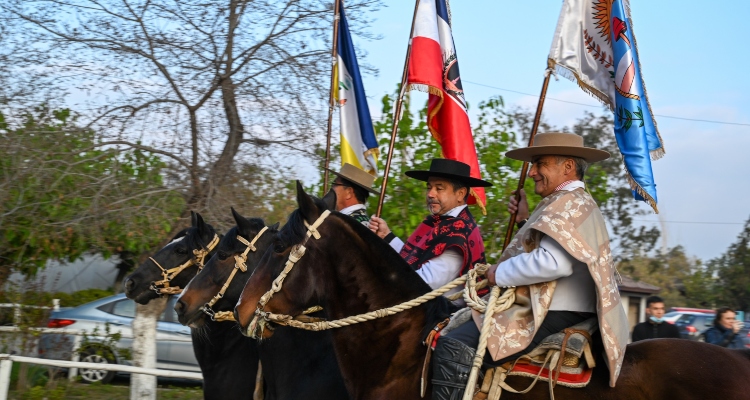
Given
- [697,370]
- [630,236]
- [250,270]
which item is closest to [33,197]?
[250,270]

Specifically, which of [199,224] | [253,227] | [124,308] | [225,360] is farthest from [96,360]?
A: [253,227]

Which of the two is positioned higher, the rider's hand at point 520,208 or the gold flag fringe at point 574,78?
the gold flag fringe at point 574,78

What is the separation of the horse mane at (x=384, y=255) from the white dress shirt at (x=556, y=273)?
0.58 meters

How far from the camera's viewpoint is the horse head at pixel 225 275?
654cm

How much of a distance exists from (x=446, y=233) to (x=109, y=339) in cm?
773

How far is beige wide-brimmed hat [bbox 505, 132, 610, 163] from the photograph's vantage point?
15.4ft

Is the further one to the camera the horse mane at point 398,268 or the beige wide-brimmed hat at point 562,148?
the horse mane at point 398,268

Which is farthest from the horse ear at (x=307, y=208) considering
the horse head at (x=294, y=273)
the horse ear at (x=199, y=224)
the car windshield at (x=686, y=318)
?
the car windshield at (x=686, y=318)

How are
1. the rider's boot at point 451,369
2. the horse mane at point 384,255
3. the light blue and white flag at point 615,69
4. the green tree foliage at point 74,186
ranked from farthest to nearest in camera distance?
1. the green tree foliage at point 74,186
2. the light blue and white flag at point 615,69
3. the horse mane at point 384,255
4. the rider's boot at point 451,369

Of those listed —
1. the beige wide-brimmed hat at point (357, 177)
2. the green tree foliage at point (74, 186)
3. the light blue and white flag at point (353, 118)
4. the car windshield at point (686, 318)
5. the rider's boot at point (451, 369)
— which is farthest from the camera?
the car windshield at point (686, 318)

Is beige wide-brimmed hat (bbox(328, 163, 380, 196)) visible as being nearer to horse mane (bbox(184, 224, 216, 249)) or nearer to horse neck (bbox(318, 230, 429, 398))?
horse mane (bbox(184, 224, 216, 249))

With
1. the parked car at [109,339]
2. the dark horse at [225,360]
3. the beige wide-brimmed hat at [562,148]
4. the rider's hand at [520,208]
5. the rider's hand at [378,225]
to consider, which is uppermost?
the beige wide-brimmed hat at [562,148]

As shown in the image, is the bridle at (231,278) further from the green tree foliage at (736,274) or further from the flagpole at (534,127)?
A: the green tree foliage at (736,274)

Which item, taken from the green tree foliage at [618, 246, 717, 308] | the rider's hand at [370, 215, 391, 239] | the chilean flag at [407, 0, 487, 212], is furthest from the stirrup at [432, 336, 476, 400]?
the green tree foliage at [618, 246, 717, 308]
